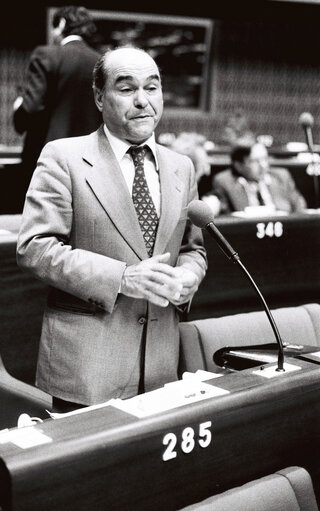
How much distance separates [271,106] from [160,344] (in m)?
8.47

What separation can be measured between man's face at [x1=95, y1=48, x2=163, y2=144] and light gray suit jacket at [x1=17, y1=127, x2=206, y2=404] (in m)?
0.08

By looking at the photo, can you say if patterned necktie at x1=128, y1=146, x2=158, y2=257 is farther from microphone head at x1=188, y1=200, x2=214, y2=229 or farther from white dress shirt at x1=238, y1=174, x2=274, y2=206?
white dress shirt at x1=238, y1=174, x2=274, y2=206

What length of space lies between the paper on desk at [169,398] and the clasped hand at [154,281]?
0.70 feet

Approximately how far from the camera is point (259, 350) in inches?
79.2

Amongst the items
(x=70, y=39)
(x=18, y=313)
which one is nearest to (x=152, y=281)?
(x=18, y=313)

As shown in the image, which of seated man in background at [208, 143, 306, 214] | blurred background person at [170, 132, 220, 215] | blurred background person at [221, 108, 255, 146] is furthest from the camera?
blurred background person at [221, 108, 255, 146]

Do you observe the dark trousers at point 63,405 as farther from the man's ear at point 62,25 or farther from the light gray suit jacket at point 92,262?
the man's ear at point 62,25

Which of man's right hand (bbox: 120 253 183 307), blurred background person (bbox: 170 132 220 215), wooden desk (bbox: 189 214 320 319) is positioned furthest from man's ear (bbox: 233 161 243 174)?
man's right hand (bbox: 120 253 183 307)

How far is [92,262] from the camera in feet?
5.90

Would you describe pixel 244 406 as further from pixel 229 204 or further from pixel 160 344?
pixel 229 204

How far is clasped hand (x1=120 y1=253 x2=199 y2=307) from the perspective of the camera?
176 cm

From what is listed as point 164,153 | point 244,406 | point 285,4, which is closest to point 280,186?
point 285,4

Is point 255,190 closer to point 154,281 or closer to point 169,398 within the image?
point 154,281

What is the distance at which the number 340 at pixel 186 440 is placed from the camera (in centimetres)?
147
